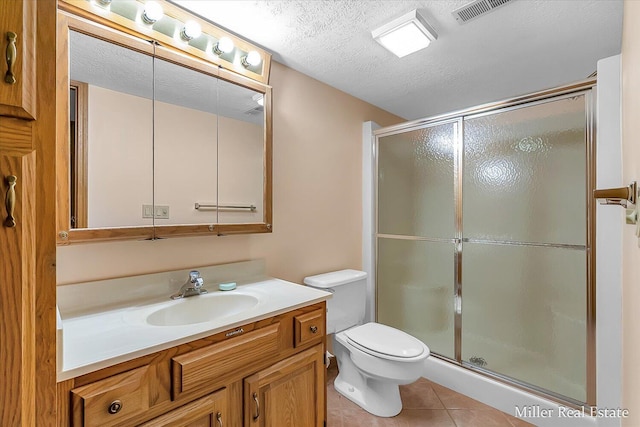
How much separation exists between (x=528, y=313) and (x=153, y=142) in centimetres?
237

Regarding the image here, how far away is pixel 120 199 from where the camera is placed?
1257mm

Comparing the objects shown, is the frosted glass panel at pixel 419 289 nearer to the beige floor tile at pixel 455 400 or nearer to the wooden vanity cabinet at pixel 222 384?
the beige floor tile at pixel 455 400

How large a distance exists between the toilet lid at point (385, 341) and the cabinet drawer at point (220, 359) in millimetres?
731

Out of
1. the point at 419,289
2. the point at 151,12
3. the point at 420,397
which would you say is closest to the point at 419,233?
the point at 419,289

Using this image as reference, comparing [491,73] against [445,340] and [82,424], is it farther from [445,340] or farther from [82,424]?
[82,424]

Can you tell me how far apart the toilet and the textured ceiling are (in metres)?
1.44

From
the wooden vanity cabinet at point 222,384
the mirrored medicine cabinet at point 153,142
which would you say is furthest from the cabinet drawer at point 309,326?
the mirrored medicine cabinet at point 153,142

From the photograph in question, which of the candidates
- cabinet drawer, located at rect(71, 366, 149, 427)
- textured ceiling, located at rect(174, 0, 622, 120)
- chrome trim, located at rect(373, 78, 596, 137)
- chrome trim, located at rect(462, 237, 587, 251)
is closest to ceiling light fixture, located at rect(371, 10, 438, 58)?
textured ceiling, located at rect(174, 0, 622, 120)

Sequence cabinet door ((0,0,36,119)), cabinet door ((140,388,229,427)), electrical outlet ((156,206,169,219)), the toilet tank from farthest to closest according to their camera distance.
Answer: the toilet tank < electrical outlet ((156,206,169,219)) < cabinet door ((140,388,229,427)) < cabinet door ((0,0,36,119))

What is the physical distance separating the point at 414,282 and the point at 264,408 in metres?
1.59

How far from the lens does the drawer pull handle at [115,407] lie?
824 millimetres

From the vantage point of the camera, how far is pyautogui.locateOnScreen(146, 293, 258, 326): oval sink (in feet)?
4.21

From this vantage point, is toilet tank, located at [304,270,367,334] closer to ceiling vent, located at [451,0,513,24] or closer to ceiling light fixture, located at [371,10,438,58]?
ceiling light fixture, located at [371,10,438,58]

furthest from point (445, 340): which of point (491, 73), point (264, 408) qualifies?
point (491, 73)
